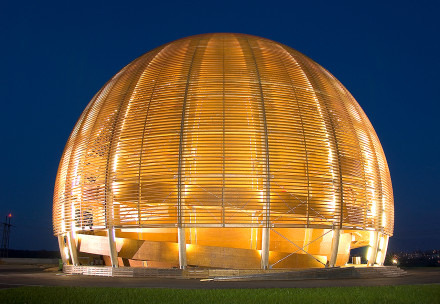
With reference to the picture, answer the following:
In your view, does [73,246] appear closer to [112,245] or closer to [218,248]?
[112,245]

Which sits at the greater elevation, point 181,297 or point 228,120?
point 228,120

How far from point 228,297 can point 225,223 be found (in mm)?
9080

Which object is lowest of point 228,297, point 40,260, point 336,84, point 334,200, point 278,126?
point 40,260

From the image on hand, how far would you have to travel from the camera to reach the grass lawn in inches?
477

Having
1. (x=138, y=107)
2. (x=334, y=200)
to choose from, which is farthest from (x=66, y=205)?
(x=334, y=200)

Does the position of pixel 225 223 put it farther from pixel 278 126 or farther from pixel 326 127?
pixel 326 127

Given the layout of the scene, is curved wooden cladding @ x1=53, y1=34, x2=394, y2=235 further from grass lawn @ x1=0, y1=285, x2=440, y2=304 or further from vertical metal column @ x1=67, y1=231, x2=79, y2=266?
grass lawn @ x1=0, y1=285, x2=440, y2=304

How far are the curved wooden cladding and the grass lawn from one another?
763 cm

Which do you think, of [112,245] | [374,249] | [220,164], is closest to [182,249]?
[112,245]

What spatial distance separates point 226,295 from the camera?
13.0m

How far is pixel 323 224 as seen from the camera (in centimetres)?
2317

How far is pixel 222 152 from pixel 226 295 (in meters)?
9.85

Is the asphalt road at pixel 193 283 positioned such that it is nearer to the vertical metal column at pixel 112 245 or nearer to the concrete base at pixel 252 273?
the concrete base at pixel 252 273

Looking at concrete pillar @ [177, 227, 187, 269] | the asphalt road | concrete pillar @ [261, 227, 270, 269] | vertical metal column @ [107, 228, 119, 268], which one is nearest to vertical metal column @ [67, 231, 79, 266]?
vertical metal column @ [107, 228, 119, 268]
